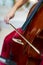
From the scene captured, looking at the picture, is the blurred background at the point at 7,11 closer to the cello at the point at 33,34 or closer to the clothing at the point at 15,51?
the clothing at the point at 15,51

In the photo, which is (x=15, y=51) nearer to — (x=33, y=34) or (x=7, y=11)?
(x=33, y=34)

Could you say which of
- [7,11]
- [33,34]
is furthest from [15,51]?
[7,11]

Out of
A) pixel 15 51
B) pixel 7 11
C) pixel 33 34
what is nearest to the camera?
pixel 33 34

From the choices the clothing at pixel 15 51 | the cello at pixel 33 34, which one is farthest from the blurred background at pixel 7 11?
the cello at pixel 33 34

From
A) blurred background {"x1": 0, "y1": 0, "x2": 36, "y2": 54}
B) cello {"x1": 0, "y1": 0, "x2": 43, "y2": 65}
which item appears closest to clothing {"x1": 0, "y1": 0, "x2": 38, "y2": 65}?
cello {"x1": 0, "y1": 0, "x2": 43, "y2": 65}

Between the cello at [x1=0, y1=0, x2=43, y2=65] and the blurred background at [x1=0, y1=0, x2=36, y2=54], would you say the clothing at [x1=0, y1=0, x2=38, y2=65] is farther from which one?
the blurred background at [x1=0, y1=0, x2=36, y2=54]

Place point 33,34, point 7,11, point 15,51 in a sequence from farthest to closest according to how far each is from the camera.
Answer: point 7,11
point 15,51
point 33,34

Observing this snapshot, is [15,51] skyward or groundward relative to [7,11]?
groundward

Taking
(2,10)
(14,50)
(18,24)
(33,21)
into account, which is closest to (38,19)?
(33,21)

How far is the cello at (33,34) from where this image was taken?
3.48 feet

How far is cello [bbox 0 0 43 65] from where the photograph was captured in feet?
3.48

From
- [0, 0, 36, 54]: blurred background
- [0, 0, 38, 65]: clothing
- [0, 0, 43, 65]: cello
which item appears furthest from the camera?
[0, 0, 36, 54]: blurred background

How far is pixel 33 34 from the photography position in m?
1.08

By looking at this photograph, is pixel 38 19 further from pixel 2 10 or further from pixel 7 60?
pixel 2 10
